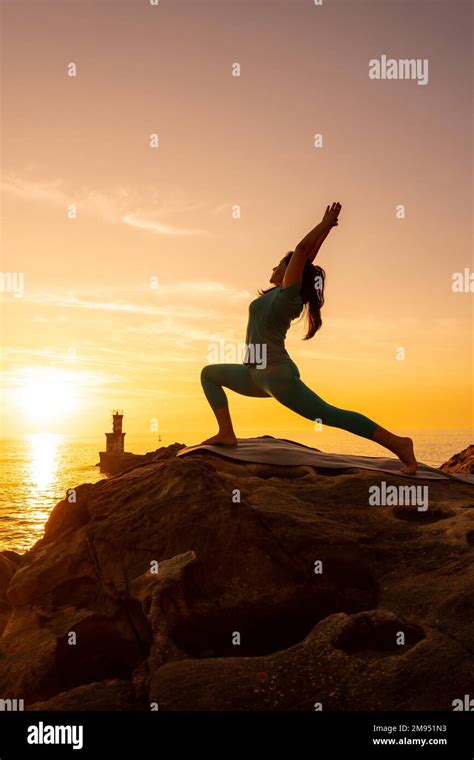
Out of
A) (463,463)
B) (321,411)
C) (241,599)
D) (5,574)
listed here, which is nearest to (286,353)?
(321,411)

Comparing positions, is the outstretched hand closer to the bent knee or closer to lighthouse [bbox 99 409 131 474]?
the bent knee

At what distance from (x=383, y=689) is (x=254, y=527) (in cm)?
172

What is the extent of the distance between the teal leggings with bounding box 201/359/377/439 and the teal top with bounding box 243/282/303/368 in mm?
122

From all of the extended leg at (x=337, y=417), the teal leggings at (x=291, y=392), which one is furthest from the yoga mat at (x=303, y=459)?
the teal leggings at (x=291, y=392)

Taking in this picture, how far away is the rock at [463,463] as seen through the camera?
8.74m

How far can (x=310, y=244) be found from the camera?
628cm

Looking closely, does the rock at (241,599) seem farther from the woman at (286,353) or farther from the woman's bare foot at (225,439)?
the woman's bare foot at (225,439)

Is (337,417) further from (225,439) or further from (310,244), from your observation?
(310,244)

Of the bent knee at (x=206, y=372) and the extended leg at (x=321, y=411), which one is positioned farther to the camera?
the bent knee at (x=206, y=372)

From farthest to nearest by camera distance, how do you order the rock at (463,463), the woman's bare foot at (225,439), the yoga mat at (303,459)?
the rock at (463,463) < the woman's bare foot at (225,439) < the yoga mat at (303,459)

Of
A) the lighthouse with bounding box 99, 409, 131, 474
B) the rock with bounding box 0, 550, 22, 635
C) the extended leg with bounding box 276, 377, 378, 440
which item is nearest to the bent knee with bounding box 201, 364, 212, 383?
the extended leg with bounding box 276, 377, 378, 440

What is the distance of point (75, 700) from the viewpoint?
396cm

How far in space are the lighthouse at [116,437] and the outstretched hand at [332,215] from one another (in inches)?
2050

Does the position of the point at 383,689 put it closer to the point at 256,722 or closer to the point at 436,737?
the point at 436,737
